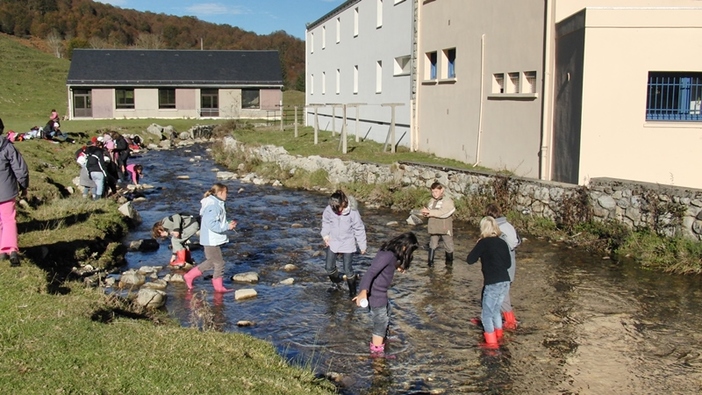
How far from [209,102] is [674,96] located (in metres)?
47.5

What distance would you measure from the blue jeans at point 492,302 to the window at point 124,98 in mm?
52651

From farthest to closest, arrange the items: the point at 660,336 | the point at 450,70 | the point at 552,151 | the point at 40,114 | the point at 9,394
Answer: the point at 40,114, the point at 450,70, the point at 552,151, the point at 660,336, the point at 9,394

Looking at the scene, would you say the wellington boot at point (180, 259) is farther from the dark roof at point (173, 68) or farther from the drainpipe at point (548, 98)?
the dark roof at point (173, 68)

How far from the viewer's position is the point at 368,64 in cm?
3188

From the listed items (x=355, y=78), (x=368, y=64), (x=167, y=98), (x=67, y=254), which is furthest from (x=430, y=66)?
(x=167, y=98)

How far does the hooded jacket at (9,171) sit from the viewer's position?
368 inches

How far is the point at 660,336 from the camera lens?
8695mm

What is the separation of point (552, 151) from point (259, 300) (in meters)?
9.09

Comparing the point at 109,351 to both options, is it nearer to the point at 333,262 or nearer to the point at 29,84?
the point at 333,262

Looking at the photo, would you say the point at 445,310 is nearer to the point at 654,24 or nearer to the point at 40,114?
the point at 654,24

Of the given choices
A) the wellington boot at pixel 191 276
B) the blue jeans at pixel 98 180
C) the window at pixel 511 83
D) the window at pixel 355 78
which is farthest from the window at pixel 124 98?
the wellington boot at pixel 191 276

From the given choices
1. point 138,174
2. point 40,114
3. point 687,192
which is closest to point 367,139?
point 138,174

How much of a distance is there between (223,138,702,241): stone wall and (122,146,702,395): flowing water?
3.24 feet

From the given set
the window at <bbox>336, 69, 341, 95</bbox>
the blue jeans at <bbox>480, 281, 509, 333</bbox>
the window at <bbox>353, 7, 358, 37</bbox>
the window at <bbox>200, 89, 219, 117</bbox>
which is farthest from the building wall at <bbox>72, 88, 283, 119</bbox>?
the blue jeans at <bbox>480, 281, 509, 333</bbox>
